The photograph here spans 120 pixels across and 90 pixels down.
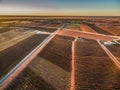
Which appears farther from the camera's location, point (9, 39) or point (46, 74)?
point (9, 39)

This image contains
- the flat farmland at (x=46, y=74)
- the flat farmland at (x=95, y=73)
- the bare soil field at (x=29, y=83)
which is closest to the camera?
the bare soil field at (x=29, y=83)

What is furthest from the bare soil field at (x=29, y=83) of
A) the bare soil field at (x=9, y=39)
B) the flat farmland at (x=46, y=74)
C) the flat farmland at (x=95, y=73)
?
the bare soil field at (x=9, y=39)

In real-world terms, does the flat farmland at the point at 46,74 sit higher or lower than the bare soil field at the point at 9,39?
higher

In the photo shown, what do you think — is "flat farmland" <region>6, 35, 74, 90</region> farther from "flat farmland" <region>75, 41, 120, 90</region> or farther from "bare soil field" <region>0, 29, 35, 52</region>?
"bare soil field" <region>0, 29, 35, 52</region>

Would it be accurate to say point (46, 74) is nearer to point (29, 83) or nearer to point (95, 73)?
point (29, 83)

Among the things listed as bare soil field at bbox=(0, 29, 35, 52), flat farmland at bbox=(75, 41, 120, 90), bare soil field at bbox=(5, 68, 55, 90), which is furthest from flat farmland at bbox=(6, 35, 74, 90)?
bare soil field at bbox=(0, 29, 35, 52)

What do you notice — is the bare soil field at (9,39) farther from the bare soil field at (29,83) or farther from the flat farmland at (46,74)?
the bare soil field at (29,83)

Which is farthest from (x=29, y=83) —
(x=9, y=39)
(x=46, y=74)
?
(x=9, y=39)
